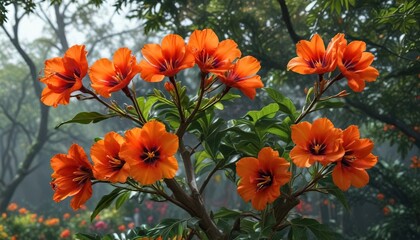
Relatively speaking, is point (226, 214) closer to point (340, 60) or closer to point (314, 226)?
point (314, 226)

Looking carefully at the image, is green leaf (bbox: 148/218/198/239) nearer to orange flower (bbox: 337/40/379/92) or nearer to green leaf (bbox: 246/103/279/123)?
green leaf (bbox: 246/103/279/123)

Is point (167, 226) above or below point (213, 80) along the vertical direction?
below

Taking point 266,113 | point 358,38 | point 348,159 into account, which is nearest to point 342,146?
point 348,159

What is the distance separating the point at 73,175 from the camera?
1496 mm

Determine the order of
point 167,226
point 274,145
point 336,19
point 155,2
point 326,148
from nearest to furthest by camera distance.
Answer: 1. point 326,148
2. point 167,226
3. point 274,145
4. point 155,2
5. point 336,19

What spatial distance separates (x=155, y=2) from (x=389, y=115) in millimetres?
3466

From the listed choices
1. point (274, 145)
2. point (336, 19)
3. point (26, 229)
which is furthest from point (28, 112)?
point (274, 145)

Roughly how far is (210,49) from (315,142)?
0.44m

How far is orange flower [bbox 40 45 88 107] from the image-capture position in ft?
4.88

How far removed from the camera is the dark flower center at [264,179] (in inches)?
57.8

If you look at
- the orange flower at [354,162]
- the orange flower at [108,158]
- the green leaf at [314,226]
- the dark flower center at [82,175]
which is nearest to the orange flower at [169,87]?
the orange flower at [108,158]

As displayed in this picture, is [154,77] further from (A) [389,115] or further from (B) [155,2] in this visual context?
(A) [389,115]

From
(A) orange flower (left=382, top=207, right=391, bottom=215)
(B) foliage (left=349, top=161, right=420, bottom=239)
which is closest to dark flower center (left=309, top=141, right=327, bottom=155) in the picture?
(B) foliage (left=349, top=161, right=420, bottom=239)

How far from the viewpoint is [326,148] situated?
140cm
